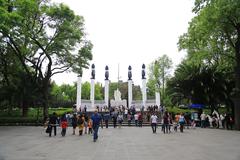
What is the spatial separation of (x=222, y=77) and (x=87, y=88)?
196 ft

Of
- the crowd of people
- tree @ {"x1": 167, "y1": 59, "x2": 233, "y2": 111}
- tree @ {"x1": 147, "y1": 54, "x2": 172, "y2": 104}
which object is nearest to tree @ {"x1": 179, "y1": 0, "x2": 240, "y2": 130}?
the crowd of people

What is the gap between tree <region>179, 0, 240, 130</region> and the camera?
22538 millimetres

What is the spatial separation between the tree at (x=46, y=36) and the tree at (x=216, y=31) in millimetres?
11158

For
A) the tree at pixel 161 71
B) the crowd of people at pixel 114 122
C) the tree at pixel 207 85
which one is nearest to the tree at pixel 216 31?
the crowd of people at pixel 114 122

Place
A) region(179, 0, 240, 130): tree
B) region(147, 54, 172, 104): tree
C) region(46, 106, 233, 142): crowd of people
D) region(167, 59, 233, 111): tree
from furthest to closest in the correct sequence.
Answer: region(147, 54, 172, 104): tree < region(167, 59, 233, 111): tree < region(179, 0, 240, 130): tree < region(46, 106, 233, 142): crowd of people

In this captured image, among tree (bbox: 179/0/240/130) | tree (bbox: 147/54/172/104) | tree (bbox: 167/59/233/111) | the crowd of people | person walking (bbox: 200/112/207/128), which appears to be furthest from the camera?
tree (bbox: 147/54/172/104)

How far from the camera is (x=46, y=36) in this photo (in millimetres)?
30547

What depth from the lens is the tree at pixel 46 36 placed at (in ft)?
90.9

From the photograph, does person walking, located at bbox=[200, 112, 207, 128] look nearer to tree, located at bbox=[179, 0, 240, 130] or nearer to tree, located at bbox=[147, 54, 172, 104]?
tree, located at bbox=[179, 0, 240, 130]

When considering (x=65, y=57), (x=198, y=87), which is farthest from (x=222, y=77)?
(x=65, y=57)

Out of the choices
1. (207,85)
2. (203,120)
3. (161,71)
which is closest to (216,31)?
(203,120)

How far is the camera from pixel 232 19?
24328 mm

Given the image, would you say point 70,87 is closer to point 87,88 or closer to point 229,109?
point 87,88

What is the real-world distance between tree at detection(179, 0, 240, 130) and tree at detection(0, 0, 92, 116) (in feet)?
36.6
